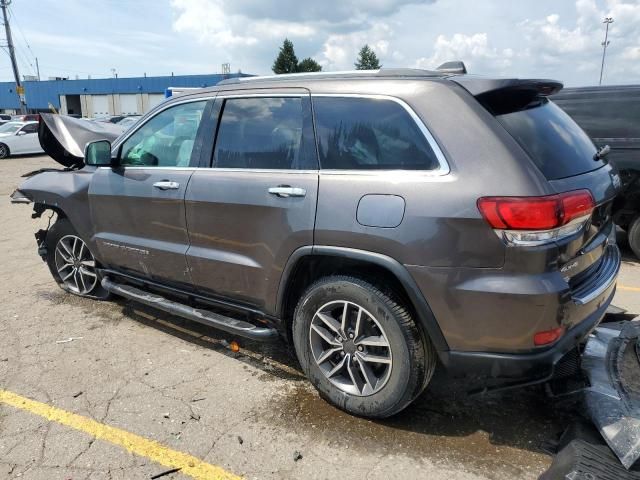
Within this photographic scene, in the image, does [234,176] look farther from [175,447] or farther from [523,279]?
[523,279]

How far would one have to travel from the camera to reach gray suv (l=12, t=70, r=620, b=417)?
238cm

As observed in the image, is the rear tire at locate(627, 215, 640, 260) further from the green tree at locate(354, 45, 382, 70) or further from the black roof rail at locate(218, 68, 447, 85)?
the green tree at locate(354, 45, 382, 70)

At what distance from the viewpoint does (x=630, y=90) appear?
230 inches

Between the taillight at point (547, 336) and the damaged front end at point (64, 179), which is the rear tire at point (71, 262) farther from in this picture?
the taillight at point (547, 336)

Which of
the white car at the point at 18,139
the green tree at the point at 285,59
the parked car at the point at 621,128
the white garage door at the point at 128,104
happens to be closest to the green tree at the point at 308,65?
the green tree at the point at 285,59

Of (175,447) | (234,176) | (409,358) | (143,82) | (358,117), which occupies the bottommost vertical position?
(175,447)

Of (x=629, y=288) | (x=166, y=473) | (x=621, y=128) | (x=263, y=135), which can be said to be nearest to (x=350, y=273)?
(x=263, y=135)

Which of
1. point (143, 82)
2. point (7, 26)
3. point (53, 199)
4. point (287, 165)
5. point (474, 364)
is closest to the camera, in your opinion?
point (474, 364)

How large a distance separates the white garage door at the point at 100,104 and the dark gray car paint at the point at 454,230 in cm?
6406

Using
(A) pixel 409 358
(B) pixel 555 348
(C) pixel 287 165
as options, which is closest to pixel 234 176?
(C) pixel 287 165

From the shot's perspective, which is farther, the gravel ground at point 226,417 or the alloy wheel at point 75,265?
the alloy wheel at point 75,265

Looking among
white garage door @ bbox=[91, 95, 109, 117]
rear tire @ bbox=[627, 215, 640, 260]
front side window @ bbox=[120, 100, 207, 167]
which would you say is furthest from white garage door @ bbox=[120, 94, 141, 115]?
rear tire @ bbox=[627, 215, 640, 260]

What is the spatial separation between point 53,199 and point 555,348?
4.29m

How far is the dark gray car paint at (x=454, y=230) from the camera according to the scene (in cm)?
234
